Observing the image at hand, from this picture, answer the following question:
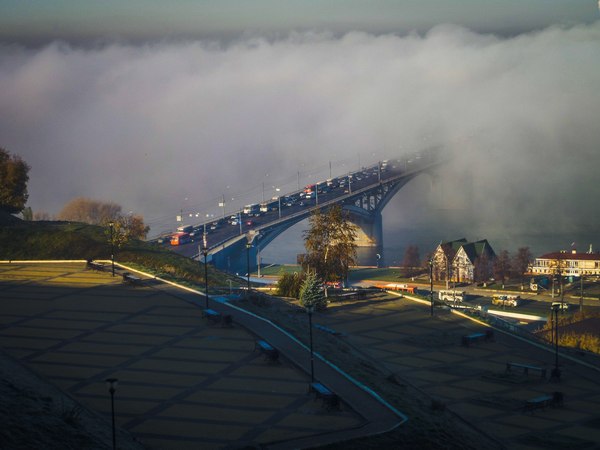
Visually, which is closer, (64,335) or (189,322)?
(64,335)

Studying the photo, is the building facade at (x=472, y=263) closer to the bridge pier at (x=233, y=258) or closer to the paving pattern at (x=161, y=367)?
the bridge pier at (x=233, y=258)

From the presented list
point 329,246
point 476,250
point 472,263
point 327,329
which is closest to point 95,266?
point 329,246

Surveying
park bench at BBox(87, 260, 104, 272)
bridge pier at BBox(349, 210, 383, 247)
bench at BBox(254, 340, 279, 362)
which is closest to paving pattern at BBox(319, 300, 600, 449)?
bench at BBox(254, 340, 279, 362)

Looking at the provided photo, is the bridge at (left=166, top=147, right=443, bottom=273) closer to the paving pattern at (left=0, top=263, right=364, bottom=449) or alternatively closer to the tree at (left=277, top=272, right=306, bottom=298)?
the tree at (left=277, top=272, right=306, bottom=298)

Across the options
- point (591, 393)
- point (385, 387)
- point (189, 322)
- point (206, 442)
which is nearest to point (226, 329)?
point (189, 322)

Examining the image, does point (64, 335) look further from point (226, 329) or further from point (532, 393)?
point (532, 393)
